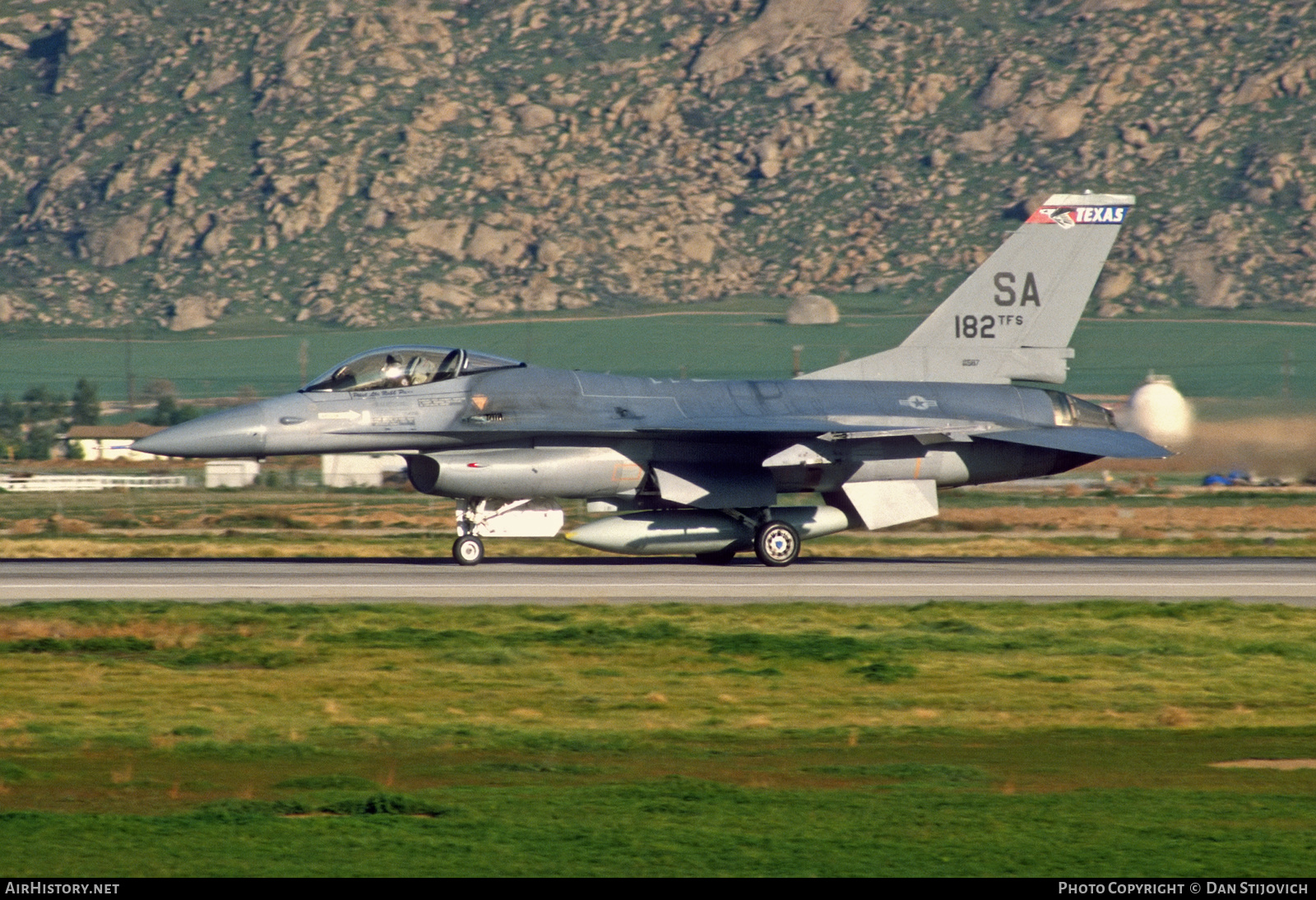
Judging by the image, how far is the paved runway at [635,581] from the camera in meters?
20.0

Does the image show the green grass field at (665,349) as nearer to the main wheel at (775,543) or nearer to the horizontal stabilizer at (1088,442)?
the horizontal stabilizer at (1088,442)

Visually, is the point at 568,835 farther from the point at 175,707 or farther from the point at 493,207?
the point at 493,207

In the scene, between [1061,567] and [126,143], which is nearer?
[1061,567]

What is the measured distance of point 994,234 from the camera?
12012cm

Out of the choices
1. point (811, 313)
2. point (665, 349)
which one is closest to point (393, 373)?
point (665, 349)

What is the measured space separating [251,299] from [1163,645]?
108655 millimetres

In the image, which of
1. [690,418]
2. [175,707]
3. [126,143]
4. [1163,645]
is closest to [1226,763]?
[1163,645]

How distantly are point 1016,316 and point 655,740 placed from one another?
17.8m

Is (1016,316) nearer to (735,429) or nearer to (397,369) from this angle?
(735,429)

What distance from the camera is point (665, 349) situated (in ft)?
308

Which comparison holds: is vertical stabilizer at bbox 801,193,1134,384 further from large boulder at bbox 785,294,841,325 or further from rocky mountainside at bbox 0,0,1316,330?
rocky mountainside at bbox 0,0,1316,330

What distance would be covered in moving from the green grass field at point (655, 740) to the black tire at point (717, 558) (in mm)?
6558

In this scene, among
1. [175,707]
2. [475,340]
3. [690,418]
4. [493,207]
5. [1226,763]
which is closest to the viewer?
[1226,763]

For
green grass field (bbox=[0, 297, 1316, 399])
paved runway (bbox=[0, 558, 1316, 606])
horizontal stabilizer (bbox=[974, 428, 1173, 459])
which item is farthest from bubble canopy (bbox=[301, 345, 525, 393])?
green grass field (bbox=[0, 297, 1316, 399])
